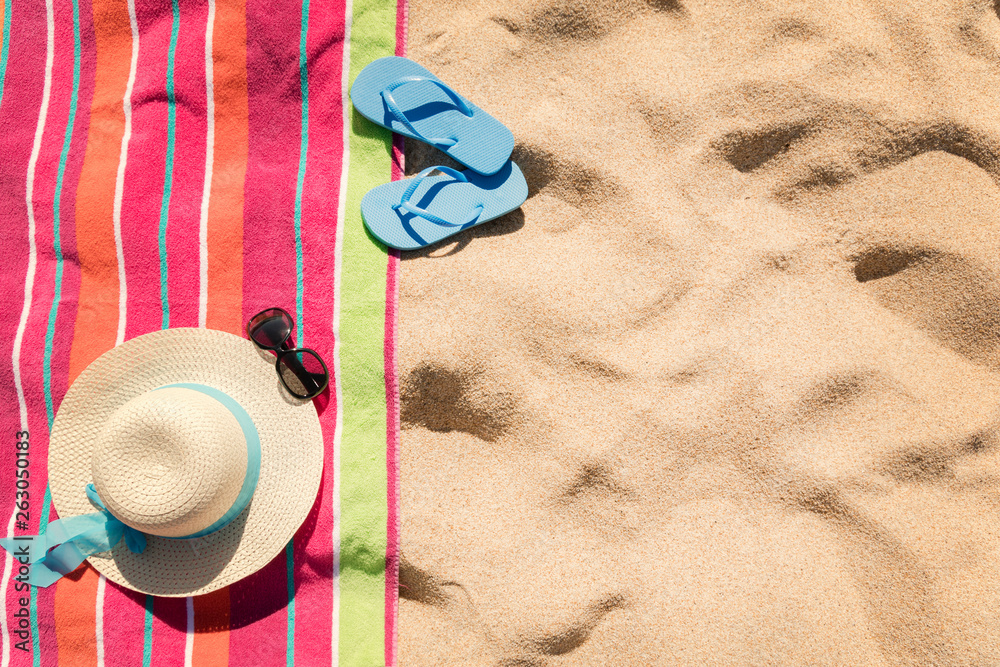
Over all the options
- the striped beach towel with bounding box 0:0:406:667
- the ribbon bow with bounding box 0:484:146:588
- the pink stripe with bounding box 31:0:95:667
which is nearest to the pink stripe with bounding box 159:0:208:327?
the striped beach towel with bounding box 0:0:406:667

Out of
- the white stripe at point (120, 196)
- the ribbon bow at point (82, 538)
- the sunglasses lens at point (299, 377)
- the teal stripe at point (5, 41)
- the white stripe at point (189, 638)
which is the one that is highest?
the teal stripe at point (5, 41)

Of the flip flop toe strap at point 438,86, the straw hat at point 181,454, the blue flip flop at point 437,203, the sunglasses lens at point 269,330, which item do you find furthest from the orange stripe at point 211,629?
the flip flop toe strap at point 438,86

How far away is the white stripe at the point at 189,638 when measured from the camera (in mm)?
1402

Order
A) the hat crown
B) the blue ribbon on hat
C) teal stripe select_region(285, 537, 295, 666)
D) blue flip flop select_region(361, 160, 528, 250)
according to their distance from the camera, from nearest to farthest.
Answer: the hat crown < the blue ribbon on hat < teal stripe select_region(285, 537, 295, 666) < blue flip flop select_region(361, 160, 528, 250)

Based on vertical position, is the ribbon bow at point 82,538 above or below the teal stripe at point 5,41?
below

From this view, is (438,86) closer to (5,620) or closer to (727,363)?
(727,363)

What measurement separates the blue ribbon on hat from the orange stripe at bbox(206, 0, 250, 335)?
0.25m

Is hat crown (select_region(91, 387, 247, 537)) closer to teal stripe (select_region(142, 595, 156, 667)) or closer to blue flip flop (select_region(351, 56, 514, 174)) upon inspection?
teal stripe (select_region(142, 595, 156, 667))

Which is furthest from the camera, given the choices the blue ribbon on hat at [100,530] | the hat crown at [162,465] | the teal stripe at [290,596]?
the teal stripe at [290,596]

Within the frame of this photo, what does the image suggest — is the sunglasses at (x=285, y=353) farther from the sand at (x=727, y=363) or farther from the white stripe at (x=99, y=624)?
the white stripe at (x=99, y=624)

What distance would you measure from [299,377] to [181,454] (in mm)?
316

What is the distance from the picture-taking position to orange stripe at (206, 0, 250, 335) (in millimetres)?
1495

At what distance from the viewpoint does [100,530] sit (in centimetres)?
132

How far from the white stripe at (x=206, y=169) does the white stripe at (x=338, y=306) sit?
319 mm
